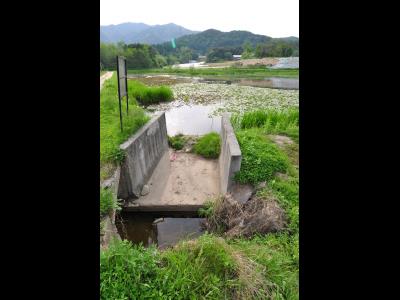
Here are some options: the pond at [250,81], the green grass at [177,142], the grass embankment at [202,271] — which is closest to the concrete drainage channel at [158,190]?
the grass embankment at [202,271]

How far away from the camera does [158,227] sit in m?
5.71

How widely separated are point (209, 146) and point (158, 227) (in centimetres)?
366

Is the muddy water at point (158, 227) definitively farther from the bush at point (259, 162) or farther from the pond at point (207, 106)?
the pond at point (207, 106)

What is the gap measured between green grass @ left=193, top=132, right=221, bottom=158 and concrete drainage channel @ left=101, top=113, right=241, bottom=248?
2.70 feet

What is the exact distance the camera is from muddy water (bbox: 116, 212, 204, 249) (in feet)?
17.6

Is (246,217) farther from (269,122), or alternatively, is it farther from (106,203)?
(269,122)

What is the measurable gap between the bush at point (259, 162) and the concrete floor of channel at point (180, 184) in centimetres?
89

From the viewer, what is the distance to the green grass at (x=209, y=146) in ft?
28.3

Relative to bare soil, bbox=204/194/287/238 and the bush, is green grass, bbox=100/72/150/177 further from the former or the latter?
the bush

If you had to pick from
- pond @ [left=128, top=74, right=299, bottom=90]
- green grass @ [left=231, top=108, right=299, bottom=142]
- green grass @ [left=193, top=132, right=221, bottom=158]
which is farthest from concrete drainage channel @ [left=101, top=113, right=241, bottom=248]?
pond @ [left=128, top=74, right=299, bottom=90]

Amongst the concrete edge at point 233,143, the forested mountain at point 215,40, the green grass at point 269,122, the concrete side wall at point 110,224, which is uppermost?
the forested mountain at point 215,40

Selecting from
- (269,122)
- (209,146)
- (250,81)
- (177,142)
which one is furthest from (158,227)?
(250,81)
